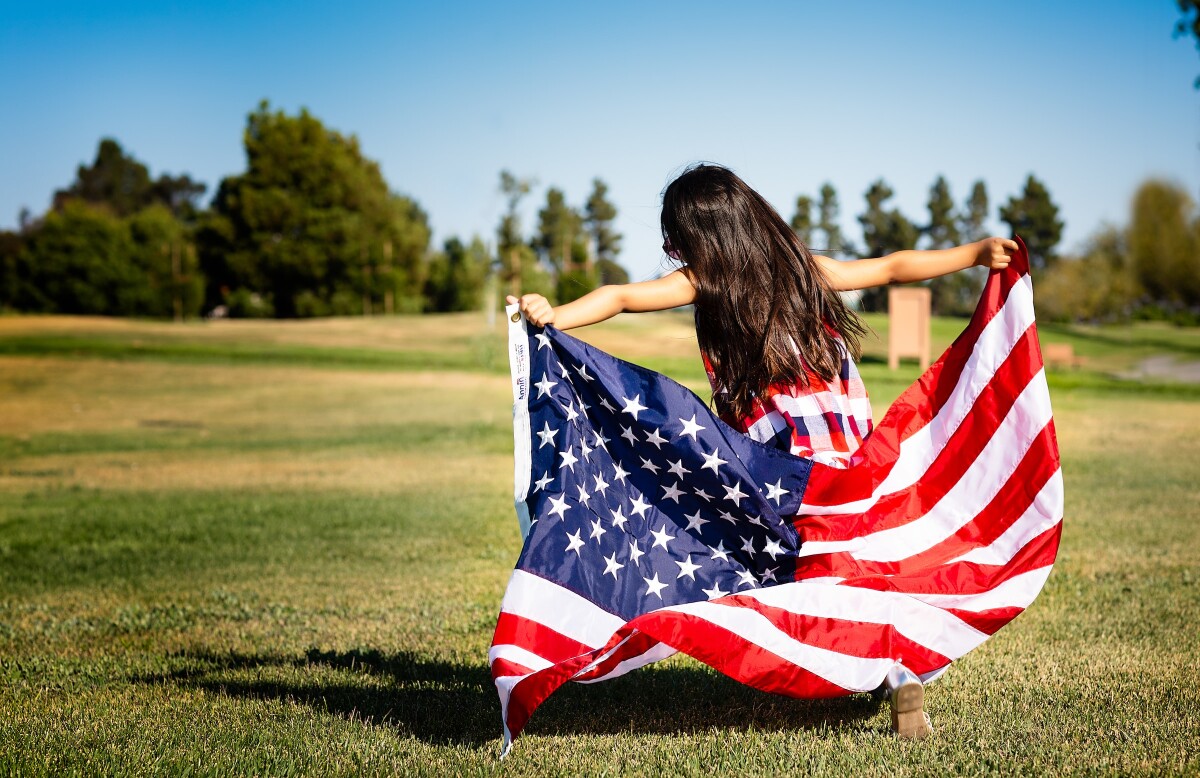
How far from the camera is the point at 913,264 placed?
436 cm

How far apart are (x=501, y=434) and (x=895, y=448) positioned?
17.0 m

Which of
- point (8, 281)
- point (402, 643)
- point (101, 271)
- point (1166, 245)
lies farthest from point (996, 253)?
point (8, 281)

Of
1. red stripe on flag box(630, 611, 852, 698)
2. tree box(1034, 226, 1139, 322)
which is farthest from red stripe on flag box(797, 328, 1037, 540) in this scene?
tree box(1034, 226, 1139, 322)

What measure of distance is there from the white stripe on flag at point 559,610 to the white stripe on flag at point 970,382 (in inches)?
53.3

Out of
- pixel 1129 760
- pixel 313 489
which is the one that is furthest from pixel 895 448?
pixel 313 489

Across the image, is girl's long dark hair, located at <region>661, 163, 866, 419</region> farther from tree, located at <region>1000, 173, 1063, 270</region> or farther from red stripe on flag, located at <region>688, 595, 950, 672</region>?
tree, located at <region>1000, 173, 1063, 270</region>

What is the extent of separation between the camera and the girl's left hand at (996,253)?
437 centimetres

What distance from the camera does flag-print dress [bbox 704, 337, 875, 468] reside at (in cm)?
420

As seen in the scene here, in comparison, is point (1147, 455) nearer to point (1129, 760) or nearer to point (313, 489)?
point (313, 489)

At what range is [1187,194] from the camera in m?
58.2

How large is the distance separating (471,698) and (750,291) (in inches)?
88.5

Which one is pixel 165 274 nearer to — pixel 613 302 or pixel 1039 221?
pixel 1039 221

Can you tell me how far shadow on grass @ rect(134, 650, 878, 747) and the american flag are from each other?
491 mm

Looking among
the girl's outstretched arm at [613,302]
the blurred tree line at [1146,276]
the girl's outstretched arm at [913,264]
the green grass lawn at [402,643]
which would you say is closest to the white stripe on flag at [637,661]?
the green grass lawn at [402,643]
